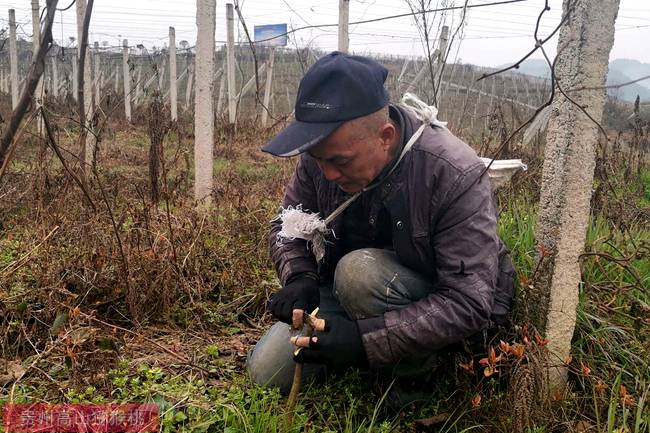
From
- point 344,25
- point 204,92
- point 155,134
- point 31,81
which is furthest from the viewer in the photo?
point 344,25

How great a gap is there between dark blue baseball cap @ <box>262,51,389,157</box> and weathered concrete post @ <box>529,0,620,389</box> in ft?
1.96

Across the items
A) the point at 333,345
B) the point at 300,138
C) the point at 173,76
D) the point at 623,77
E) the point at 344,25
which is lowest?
the point at 333,345

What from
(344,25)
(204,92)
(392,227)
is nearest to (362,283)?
(392,227)

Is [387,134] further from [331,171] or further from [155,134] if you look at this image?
[155,134]

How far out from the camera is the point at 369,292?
193cm

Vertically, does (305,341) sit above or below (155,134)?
below

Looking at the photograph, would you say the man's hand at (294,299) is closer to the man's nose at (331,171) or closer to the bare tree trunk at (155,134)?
the man's nose at (331,171)

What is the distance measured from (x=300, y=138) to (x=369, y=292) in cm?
59

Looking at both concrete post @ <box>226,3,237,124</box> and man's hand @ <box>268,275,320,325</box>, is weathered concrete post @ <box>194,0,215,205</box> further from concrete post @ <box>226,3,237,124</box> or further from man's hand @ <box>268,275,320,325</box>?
concrete post @ <box>226,3,237,124</box>

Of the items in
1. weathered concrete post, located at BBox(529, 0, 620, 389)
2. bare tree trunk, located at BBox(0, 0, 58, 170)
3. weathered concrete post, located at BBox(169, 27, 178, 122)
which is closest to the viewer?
bare tree trunk, located at BBox(0, 0, 58, 170)

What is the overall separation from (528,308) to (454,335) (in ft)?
1.40

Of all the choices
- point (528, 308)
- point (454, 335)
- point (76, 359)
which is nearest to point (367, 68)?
point (454, 335)

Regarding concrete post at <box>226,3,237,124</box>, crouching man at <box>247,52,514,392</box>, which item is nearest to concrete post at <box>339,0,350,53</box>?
concrete post at <box>226,3,237,124</box>

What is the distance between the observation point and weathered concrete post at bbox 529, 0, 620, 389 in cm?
175
